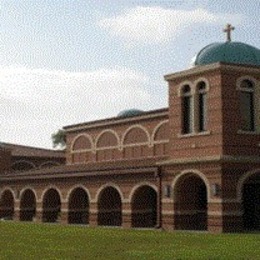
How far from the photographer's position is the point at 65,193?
3694 cm

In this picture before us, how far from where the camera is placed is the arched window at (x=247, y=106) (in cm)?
2805

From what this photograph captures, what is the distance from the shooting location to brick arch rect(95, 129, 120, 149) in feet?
133

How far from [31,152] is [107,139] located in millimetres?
17228

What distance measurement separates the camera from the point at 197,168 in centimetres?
2788

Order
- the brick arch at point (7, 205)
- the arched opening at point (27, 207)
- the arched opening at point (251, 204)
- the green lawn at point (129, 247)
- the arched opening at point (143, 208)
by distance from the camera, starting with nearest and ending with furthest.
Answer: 1. the green lawn at point (129, 247)
2. the arched opening at point (251, 204)
3. the arched opening at point (143, 208)
4. the arched opening at point (27, 207)
5. the brick arch at point (7, 205)

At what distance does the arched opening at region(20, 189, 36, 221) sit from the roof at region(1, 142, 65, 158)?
12614mm

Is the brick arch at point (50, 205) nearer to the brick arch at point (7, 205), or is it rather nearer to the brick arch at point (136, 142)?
the brick arch at point (136, 142)

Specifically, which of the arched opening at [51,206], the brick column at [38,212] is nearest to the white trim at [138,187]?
the arched opening at [51,206]

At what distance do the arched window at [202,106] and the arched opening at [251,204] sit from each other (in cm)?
397

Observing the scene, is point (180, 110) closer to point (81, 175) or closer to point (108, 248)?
point (81, 175)

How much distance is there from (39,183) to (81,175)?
17.2 ft

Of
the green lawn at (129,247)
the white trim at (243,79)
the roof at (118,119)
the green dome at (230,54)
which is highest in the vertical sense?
the green dome at (230,54)

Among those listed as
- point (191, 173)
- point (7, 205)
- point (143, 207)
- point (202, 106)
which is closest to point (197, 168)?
point (191, 173)

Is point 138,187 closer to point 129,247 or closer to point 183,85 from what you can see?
point 183,85
